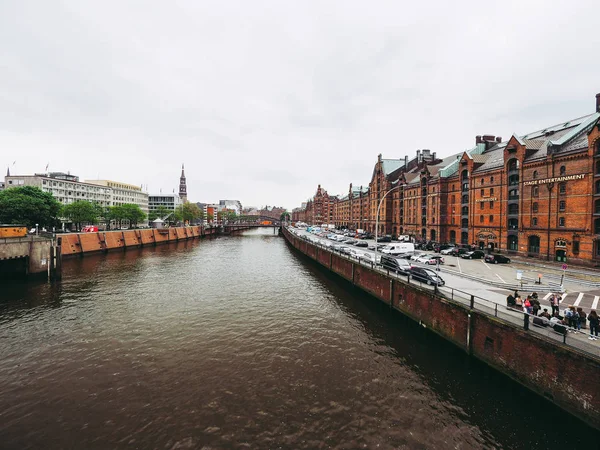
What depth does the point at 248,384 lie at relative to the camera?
1330 cm

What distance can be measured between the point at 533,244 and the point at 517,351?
3472cm

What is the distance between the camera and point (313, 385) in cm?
1331

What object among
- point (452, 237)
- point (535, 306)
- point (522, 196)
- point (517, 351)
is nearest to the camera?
point (517, 351)

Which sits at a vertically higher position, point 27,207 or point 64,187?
point 64,187

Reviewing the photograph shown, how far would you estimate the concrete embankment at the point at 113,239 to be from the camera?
174 ft

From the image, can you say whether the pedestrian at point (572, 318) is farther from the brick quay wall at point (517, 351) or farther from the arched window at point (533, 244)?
the arched window at point (533, 244)

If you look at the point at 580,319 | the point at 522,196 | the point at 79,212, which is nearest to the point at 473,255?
the point at 522,196

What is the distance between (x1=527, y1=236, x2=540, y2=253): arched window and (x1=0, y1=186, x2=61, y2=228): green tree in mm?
95040

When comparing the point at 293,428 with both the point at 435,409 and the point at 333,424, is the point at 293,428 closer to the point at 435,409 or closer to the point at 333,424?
the point at 333,424

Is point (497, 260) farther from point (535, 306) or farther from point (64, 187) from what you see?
point (64, 187)

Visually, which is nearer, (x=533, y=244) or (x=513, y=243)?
(x=533, y=244)

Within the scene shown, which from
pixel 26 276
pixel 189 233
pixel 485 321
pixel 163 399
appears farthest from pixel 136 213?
pixel 485 321

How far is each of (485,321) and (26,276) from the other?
46738 mm

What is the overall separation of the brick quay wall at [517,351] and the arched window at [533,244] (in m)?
29.4
